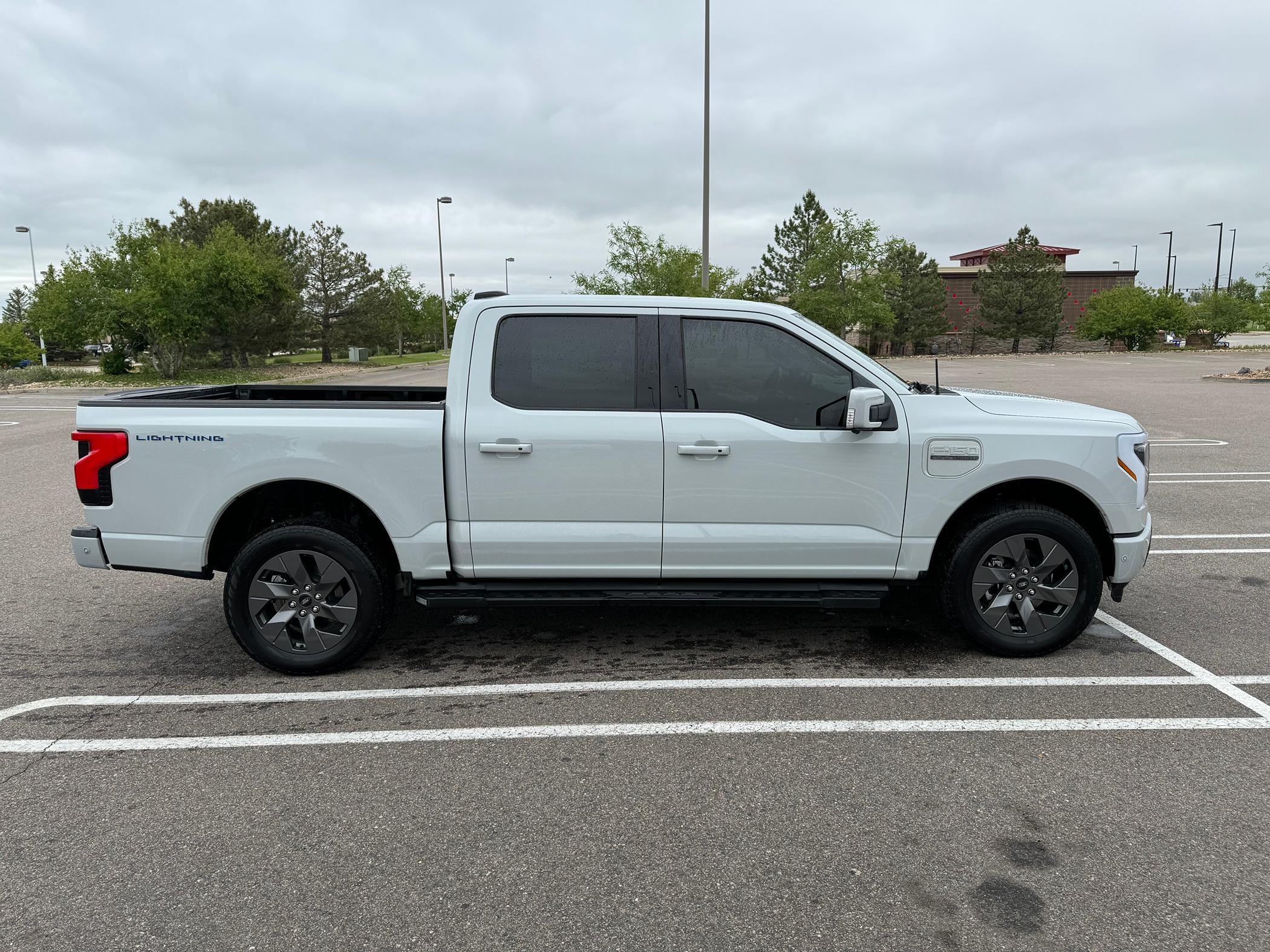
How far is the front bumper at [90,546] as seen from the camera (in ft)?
14.6

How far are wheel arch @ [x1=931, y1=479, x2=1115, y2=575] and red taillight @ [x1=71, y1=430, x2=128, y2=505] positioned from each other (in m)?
4.13

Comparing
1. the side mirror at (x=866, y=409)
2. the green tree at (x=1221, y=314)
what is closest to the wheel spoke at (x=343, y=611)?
the side mirror at (x=866, y=409)

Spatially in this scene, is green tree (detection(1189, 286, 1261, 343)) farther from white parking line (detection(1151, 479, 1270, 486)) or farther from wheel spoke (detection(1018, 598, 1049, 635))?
wheel spoke (detection(1018, 598, 1049, 635))

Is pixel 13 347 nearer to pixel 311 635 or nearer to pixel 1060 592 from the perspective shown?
pixel 311 635

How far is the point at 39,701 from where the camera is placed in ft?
13.9

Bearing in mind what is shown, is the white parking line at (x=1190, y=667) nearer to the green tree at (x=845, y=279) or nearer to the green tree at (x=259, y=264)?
the green tree at (x=259, y=264)

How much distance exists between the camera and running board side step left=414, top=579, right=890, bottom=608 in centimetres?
446

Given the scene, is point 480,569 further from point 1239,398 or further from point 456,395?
point 1239,398

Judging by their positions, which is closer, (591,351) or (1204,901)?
(1204,901)

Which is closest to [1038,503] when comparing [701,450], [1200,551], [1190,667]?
[1190,667]

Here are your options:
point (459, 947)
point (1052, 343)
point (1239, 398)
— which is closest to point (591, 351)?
point (459, 947)

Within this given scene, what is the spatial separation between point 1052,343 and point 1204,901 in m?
75.6

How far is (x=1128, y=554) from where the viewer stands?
457 centimetres

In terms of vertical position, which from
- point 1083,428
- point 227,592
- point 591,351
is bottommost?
point 227,592
